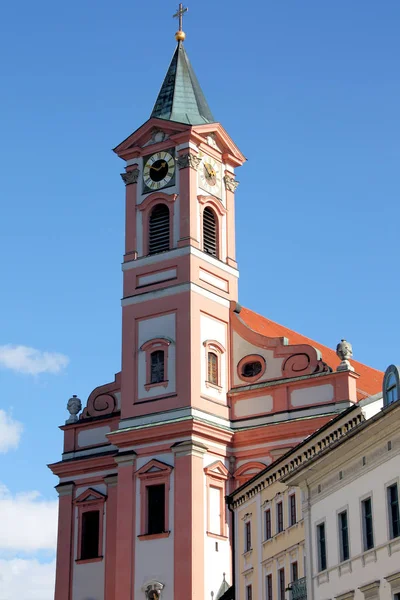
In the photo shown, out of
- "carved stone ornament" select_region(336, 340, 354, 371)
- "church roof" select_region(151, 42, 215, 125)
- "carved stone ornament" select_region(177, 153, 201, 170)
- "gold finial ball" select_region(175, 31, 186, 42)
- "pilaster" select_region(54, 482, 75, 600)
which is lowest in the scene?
"pilaster" select_region(54, 482, 75, 600)

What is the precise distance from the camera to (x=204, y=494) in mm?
51312

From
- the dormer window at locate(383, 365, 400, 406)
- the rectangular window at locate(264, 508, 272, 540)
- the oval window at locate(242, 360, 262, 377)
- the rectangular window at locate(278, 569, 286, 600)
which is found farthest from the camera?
the oval window at locate(242, 360, 262, 377)

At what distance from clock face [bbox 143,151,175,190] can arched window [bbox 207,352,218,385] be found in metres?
8.56

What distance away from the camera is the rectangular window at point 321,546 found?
109 feet

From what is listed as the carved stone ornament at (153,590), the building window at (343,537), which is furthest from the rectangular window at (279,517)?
the carved stone ornament at (153,590)

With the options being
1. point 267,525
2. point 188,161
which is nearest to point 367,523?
point 267,525

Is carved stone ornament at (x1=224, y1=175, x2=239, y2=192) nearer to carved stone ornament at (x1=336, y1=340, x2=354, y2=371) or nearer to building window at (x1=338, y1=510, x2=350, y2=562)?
carved stone ornament at (x1=336, y1=340, x2=354, y2=371)

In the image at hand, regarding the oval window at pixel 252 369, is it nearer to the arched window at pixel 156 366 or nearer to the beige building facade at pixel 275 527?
the arched window at pixel 156 366

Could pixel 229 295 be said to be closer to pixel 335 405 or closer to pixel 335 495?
pixel 335 405

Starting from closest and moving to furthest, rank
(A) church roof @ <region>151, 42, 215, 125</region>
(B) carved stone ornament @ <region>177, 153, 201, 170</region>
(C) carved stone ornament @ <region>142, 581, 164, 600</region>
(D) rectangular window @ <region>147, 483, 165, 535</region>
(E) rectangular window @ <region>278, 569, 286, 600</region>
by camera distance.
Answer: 1. (E) rectangular window @ <region>278, 569, 286, 600</region>
2. (C) carved stone ornament @ <region>142, 581, 164, 600</region>
3. (D) rectangular window @ <region>147, 483, 165, 535</region>
4. (B) carved stone ornament @ <region>177, 153, 201, 170</region>
5. (A) church roof @ <region>151, 42, 215, 125</region>

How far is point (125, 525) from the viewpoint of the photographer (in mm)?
52031

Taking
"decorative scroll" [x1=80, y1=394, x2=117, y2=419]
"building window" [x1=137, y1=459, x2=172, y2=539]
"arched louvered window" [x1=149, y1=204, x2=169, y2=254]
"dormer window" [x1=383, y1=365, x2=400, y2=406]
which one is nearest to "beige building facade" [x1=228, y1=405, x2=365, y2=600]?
"dormer window" [x1=383, y1=365, x2=400, y2=406]

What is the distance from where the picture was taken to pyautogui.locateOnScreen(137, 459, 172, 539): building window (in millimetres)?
51406

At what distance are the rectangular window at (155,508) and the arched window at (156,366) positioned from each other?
4.96 m
